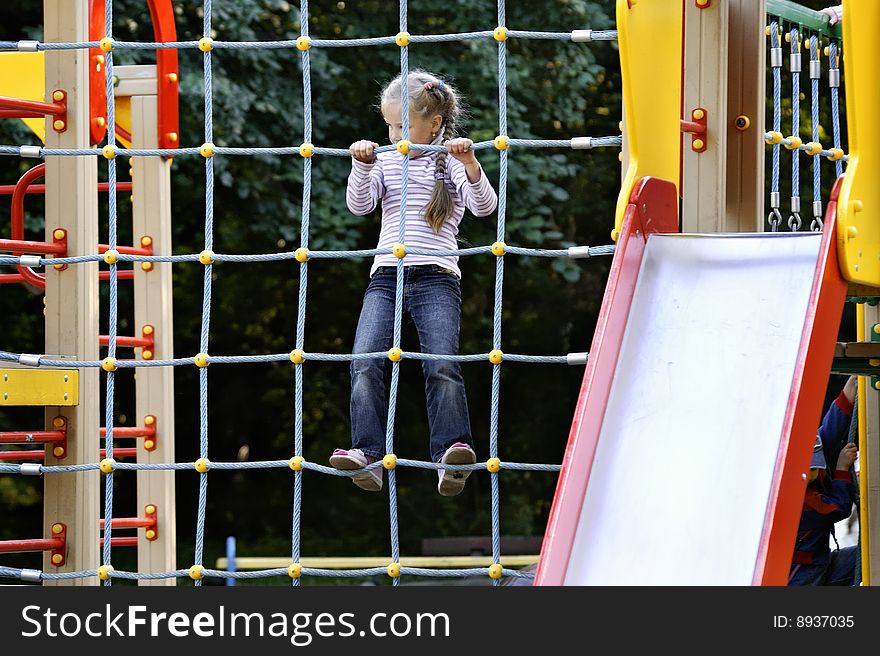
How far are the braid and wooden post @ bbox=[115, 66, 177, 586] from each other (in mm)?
1217

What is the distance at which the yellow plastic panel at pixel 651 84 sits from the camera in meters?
2.43

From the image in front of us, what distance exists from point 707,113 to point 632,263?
1.58 ft

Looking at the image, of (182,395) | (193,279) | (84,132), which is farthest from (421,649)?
(182,395)

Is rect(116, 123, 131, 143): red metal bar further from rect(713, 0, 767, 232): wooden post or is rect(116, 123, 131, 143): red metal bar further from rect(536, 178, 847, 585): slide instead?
rect(536, 178, 847, 585): slide

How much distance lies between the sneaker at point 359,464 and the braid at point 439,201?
0.57 meters

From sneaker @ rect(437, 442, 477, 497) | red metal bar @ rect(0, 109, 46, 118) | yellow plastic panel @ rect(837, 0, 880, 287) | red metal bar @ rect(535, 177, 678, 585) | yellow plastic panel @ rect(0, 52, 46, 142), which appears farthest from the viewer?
yellow plastic panel @ rect(0, 52, 46, 142)

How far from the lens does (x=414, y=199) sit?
3.05 m

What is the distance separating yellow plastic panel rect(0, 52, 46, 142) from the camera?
369 cm

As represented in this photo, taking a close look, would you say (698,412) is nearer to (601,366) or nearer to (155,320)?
(601,366)

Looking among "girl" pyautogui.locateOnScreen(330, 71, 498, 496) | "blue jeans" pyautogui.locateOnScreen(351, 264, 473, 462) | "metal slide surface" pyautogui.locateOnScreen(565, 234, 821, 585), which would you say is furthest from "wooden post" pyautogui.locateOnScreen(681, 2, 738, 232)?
"blue jeans" pyautogui.locateOnScreen(351, 264, 473, 462)

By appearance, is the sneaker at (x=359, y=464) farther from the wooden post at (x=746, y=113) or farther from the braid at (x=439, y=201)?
the wooden post at (x=746, y=113)

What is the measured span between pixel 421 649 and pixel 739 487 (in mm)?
603

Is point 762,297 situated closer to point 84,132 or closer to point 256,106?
point 84,132

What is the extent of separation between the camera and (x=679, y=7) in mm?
2502
